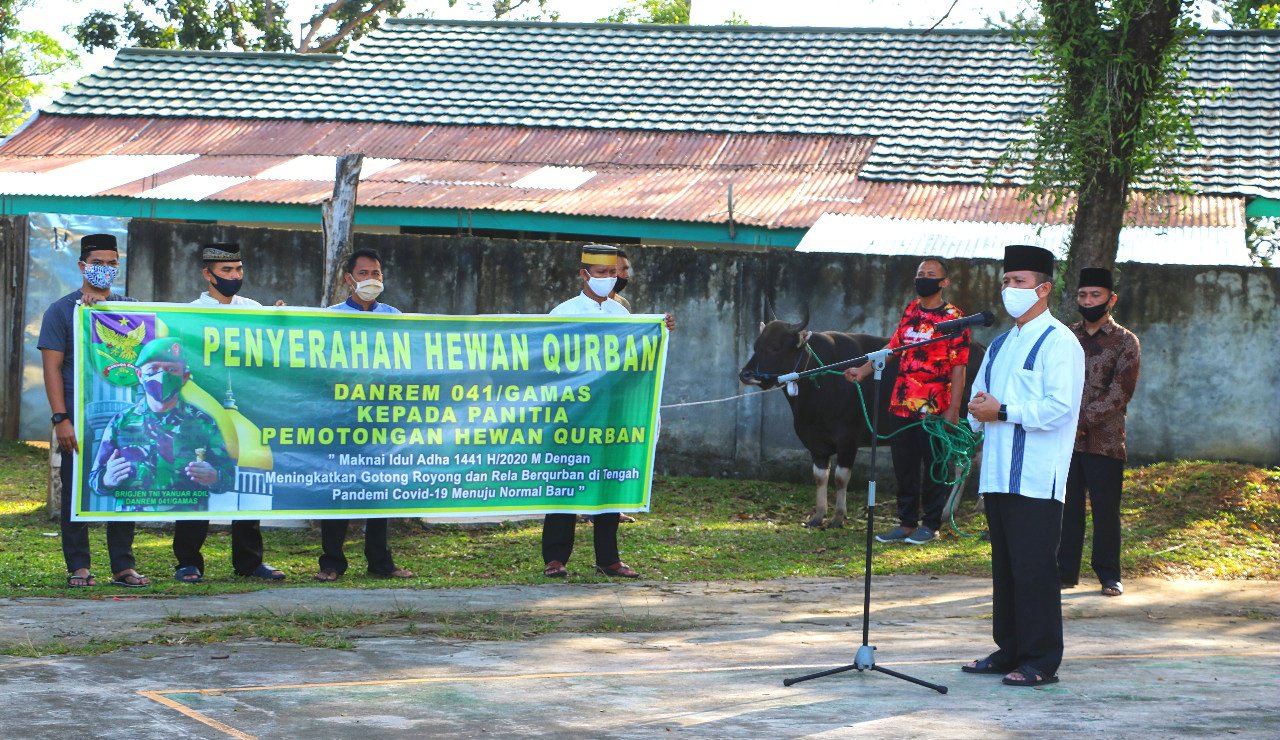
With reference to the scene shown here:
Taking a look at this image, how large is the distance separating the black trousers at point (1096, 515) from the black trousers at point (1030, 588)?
2613 millimetres

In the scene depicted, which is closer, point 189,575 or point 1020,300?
point 1020,300

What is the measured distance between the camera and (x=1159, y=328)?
1225cm

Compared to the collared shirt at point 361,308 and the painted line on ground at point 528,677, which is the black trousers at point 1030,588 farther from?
the collared shirt at point 361,308

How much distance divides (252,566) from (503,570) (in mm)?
1576

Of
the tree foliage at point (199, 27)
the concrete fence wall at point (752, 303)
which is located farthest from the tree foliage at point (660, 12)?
the concrete fence wall at point (752, 303)

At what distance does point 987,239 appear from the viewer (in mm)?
14906

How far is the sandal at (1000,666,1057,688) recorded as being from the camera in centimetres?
601

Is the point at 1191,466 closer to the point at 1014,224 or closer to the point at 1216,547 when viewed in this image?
the point at 1216,547

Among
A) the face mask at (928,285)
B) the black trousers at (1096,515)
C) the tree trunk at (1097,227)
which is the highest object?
the tree trunk at (1097,227)

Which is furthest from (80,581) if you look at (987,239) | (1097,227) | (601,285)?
(987,239)

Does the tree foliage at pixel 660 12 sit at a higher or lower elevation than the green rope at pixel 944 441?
higher

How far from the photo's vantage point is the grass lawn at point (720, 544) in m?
8.82

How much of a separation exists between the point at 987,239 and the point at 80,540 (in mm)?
9700

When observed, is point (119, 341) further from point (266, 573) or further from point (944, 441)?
point (944, 441)
